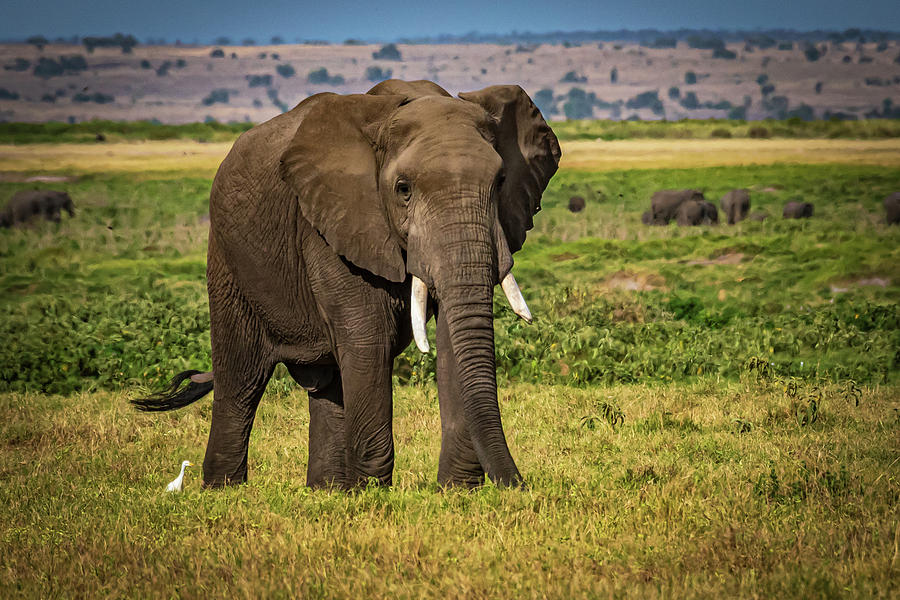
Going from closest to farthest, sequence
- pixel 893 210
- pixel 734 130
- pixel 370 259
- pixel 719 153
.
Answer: pixel 370 259, pixel 893 210, pixel 719 153, pixel 734 130

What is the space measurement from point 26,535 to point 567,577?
342cm

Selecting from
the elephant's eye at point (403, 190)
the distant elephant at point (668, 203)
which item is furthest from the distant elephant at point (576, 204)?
the elephant's eye at point (403, 190)

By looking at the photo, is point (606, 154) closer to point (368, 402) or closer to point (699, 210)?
point (699, 210)

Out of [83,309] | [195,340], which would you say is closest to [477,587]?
[195,340]

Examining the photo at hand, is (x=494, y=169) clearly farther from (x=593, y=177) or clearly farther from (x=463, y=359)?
(x=593, y=177)

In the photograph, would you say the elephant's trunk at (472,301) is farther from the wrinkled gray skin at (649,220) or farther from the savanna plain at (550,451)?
the wrinkled gray skin at (649,220)

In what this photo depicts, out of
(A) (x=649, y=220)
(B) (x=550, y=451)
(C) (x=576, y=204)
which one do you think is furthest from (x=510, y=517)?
(C) (x=576, y=204)

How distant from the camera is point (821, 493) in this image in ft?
24.9

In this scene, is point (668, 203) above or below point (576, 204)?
above

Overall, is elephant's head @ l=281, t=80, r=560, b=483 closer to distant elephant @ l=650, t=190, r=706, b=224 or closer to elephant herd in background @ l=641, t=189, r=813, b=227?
elephant herd in background @ l=641, t=189, r=813, b=227

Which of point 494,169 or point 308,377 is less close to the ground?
point 494,169

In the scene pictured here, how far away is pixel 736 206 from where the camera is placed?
3519 cm

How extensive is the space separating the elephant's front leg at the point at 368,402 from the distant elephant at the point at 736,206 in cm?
2871

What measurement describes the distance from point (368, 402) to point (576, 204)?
110ft
